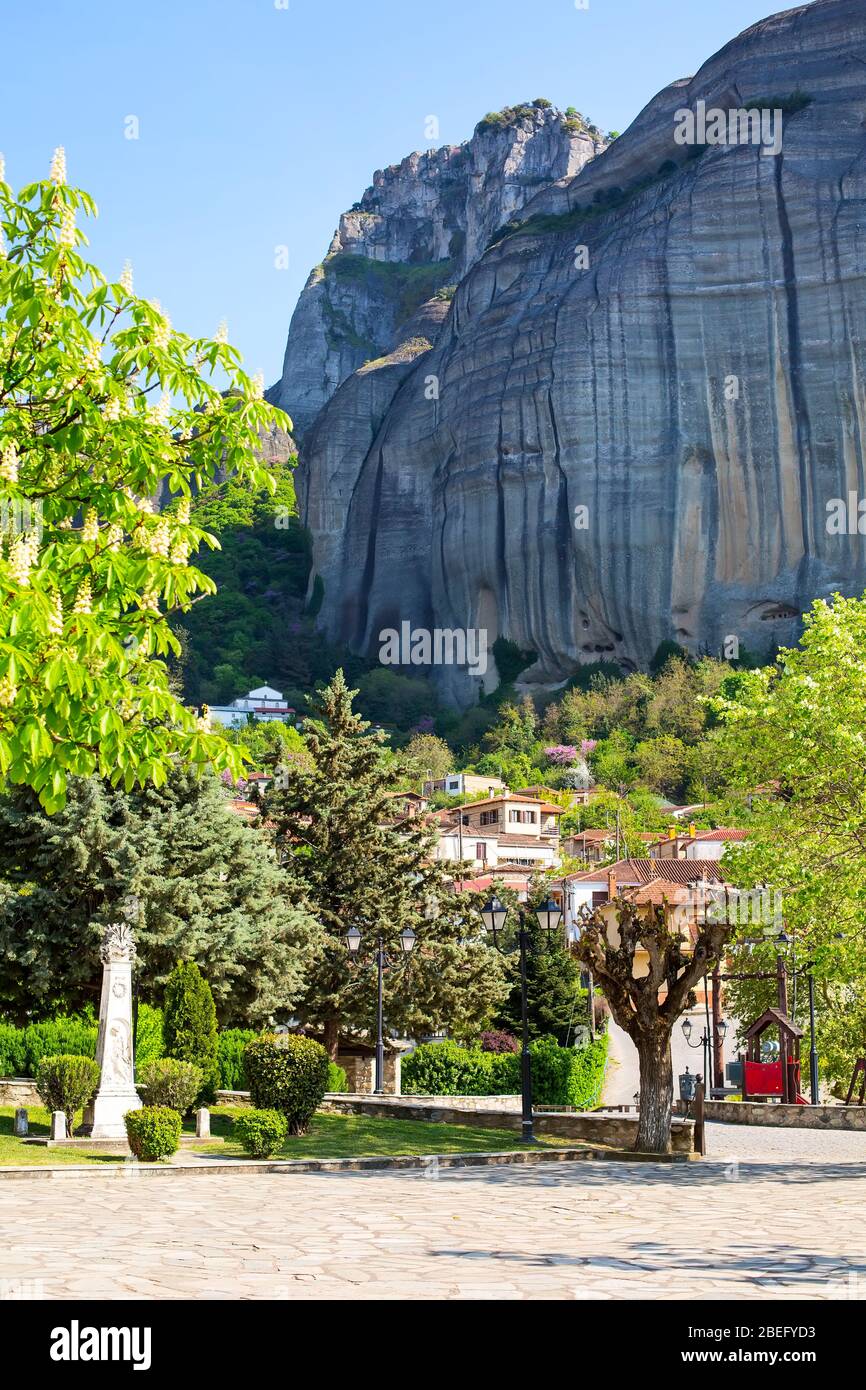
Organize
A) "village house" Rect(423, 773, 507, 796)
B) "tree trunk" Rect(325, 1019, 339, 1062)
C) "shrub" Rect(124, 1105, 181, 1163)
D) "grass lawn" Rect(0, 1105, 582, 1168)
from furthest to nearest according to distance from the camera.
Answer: "village house" Rect(423, 773, 507, 796) < "tree trunk" Rect(325, 1019, 339, 1062) < "grass lawn" Rect(0, 1105, 582, 1168) < "shrub" Rect(124, 1105, 181, 1163)

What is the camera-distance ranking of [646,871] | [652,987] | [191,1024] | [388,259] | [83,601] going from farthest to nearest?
[388,259] < [646,871] < [191,1024] < [652,987] < [83,601]

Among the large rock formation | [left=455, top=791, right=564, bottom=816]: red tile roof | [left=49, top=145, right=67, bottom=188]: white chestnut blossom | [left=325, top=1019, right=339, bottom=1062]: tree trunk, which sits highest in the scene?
the large rock formation

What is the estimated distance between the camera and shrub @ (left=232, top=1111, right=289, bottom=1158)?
1633cm

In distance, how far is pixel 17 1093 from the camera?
21.8 metres

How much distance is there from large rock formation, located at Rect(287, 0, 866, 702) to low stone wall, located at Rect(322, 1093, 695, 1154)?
52345mm

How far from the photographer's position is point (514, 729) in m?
81.1

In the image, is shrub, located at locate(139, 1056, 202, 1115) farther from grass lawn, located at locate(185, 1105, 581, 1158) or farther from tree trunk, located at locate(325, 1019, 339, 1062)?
tree trunk, located at locate(325, 1019, 339, 1062)

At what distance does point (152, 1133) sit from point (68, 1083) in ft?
10.2

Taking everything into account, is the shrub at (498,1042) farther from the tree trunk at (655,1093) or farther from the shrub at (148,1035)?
the tree trunk at (655,1093)

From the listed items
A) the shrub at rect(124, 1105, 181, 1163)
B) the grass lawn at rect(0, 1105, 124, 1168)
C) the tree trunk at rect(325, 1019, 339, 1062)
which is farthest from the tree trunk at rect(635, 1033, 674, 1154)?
the tree trunk at rect(325, 1019, 339, 1062)

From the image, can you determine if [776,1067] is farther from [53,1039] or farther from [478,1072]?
[53,1039]

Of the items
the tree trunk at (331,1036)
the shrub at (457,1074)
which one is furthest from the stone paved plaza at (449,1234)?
the tree trunk at (331,1036)

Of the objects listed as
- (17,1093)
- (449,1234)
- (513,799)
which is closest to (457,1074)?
(17,1093)
